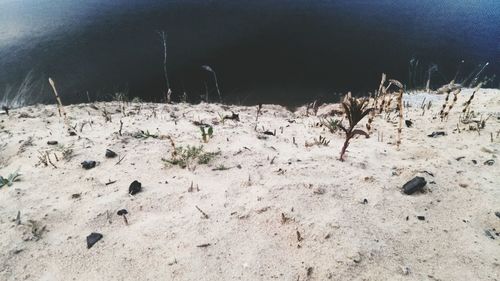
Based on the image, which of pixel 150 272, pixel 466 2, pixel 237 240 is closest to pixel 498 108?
pixel 237 240

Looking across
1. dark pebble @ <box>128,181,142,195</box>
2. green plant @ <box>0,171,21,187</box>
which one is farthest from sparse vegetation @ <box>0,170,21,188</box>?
dark pebble @ <box>128,181,142,195</box>

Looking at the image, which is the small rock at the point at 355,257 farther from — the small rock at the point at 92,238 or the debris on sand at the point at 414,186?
the small rock at the point at 92,238

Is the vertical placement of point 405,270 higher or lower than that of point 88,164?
lower

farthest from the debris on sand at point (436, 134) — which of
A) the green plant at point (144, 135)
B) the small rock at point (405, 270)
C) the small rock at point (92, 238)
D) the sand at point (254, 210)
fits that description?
the small rock at point (92, 238)

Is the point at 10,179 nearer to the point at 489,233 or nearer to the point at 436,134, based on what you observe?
the point at 489,233

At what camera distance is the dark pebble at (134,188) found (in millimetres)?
3169

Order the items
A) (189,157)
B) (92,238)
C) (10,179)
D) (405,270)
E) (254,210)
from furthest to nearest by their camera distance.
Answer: (189,157) → (10,179) → (254,210) → (92,238) → (405,270)

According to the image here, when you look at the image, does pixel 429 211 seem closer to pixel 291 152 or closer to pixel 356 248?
pixel 356 248

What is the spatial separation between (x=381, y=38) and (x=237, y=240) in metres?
10.9

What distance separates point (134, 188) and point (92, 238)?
62 cm

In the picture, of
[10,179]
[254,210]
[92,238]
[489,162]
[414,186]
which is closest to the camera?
[92,238]

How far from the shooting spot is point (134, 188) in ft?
10.4

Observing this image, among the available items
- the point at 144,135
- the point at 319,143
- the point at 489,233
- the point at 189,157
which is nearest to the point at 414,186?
the point at 489,233

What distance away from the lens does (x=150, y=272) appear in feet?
7.88
